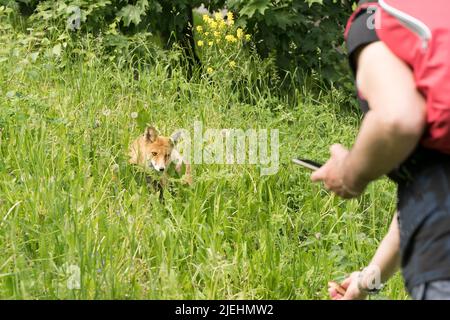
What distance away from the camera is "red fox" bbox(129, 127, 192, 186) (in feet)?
14.9

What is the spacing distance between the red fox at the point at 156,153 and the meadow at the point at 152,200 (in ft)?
0.24

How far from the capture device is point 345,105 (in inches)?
244

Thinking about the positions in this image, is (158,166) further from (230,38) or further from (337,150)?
(337,150)

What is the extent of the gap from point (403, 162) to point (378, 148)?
150 mm

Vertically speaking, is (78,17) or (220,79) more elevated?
(78,17)

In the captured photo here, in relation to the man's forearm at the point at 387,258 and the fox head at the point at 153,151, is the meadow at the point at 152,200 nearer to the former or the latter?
the fox head at the point at 153,151

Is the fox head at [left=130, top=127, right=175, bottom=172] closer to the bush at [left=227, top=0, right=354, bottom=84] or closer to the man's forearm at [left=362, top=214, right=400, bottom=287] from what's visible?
the bush at [left=227, top=0, right=354, bottom=84]

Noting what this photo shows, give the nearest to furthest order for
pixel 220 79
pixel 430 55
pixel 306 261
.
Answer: pixel 430 55 → pixel 306 261 → pixel 220 79

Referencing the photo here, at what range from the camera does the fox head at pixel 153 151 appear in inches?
179

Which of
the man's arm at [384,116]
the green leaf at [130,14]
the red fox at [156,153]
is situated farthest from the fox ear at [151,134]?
the man's arm at [384,116]

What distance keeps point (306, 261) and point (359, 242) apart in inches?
13.5

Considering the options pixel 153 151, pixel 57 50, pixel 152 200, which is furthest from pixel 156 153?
pixel 57 50
